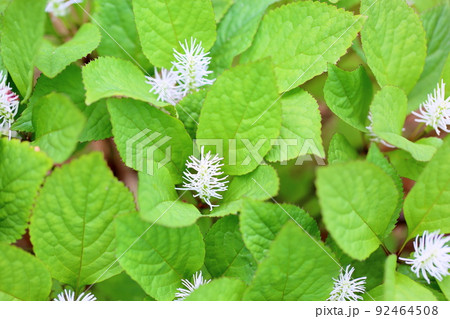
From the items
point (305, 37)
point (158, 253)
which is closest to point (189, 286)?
point (158, 253)

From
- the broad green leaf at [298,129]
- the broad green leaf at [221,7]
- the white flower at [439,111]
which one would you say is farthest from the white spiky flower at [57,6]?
the white flower at [439,111]

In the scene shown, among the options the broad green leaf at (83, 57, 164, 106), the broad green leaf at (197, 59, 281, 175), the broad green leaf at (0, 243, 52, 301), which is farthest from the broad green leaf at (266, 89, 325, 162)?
the broad green leaf at (0, 243, 52, 301)

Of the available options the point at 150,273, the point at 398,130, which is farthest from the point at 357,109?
the point at 150,273

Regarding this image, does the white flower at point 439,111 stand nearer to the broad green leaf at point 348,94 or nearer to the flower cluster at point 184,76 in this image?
the broad green leaf at point 348,94

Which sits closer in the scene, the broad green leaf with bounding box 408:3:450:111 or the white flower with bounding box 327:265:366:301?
the white flower with bounding box 327:265:366:301

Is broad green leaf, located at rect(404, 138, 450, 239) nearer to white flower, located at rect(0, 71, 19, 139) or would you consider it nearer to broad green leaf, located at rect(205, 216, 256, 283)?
broad green leaf, located at rect(205, 216, 256, 283)

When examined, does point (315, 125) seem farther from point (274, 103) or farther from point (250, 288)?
point (250, 288)
